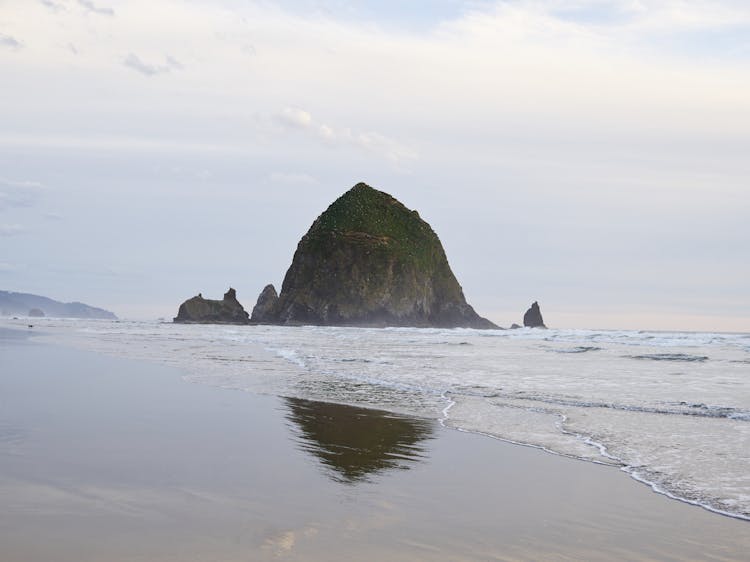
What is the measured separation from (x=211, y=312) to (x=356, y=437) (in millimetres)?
103264

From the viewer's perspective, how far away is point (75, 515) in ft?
16.1

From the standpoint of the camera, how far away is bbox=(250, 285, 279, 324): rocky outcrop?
362 ft

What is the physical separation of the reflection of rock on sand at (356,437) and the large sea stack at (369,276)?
87.6 meters

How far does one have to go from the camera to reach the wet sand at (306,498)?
4.55 metres

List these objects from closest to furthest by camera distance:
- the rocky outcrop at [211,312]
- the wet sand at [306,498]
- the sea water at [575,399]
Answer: the wet sand at [306,498] → the sea water at [575,399] → the rocky outcrop at [211,312]

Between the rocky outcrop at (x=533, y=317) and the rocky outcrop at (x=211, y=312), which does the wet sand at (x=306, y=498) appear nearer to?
the rocky outcrop at (x=211, y=312)

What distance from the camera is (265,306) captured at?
11962cm

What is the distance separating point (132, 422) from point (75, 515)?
4.70 m

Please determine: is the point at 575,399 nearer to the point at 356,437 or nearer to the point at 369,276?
the point at 356,437

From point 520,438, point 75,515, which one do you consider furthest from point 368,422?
point 75,515

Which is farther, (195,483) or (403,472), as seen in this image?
(403,472)

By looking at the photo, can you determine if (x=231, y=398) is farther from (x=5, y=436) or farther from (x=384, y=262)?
(x=384, y=262)

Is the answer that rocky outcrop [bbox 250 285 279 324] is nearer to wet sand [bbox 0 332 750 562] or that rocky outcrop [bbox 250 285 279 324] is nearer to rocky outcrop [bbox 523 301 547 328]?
rocky outcrop [bbox 523 301 547 328]

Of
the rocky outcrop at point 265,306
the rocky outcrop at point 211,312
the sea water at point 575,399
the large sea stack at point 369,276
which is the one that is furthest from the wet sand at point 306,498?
the rocky outcrop at point 265,306
